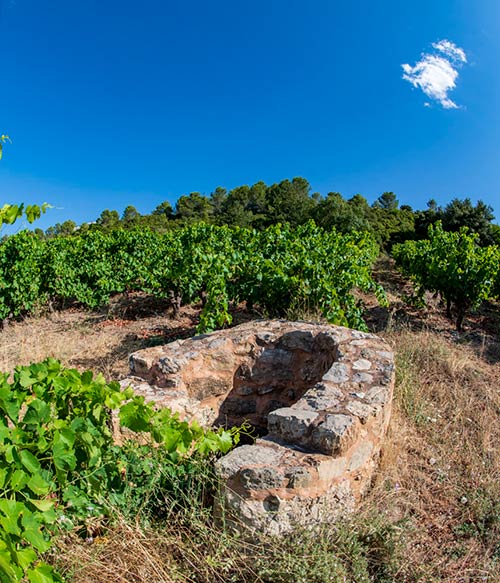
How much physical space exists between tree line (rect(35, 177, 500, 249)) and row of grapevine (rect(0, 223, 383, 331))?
3560 mm

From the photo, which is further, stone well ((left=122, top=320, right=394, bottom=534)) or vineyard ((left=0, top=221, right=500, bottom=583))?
stone well ((left=122, top=320, right=394, bottom=534))

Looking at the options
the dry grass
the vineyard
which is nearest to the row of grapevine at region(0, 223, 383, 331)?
the vineyard

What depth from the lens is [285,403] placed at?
14.1 ft

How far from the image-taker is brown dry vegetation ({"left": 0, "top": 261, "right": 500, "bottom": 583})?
2.00 metres

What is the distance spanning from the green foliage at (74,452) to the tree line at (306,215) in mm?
11565

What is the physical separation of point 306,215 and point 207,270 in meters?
26.9

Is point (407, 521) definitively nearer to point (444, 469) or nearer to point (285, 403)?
point (444, 469)

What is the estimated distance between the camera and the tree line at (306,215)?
87.6 ft

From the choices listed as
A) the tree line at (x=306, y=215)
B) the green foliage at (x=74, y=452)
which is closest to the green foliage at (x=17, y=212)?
the green foliage at (x=74, y=452)

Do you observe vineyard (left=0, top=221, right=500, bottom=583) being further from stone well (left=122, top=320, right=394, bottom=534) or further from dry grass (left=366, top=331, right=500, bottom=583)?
stone well (left=122, top=320, right=394, bottom=534)

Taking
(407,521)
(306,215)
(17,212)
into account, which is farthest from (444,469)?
(306,215)

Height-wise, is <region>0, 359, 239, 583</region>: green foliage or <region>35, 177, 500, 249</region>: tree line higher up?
<region>35, 177, 500, 249</region>: tree line

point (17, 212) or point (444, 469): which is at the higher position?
point (17, 212)

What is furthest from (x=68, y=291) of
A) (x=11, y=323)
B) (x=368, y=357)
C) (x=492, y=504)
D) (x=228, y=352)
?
(x=492, y=504)
